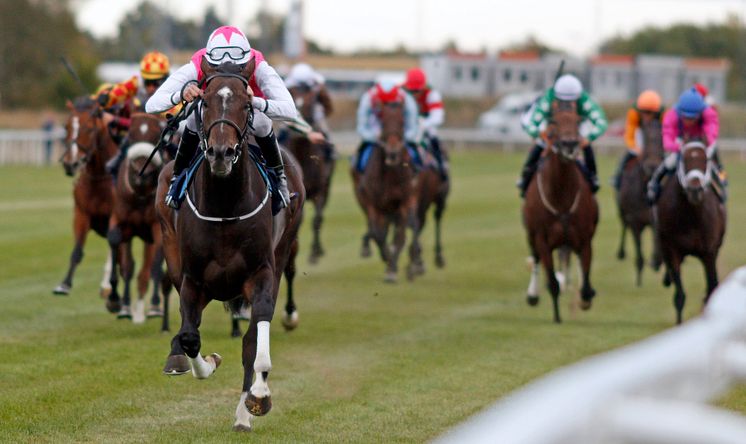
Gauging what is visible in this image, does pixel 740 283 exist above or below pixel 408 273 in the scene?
above

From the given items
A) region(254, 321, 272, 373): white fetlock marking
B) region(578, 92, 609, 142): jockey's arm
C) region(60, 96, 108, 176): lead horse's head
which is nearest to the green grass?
region(254, 321, 272, 373): white fetlock marking

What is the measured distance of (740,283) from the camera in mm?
3465

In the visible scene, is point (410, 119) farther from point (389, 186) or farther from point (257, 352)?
point (257, 352)

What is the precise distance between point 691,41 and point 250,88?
108 metres

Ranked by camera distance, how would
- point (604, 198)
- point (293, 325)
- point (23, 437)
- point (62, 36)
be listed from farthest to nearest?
point (62, 36)
point (604, 198)
point (293, 325)
point (23, 437)

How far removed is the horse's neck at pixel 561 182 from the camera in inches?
485

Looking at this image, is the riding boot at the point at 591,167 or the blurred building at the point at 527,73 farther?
the blurred building at the point at 527,73

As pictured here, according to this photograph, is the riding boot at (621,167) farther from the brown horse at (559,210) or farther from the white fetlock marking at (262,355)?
the white fetlock marking at (262,355)

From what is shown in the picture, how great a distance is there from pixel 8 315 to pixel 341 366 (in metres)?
3.87

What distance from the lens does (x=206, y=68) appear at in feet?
25.0

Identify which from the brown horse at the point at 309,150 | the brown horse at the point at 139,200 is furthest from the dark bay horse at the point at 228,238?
the brown horse at the point at 309,150

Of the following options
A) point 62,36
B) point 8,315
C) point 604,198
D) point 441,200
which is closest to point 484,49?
point 62,36

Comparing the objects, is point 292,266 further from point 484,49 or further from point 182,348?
point 484,49

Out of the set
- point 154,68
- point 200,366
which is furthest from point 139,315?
point 200,366
